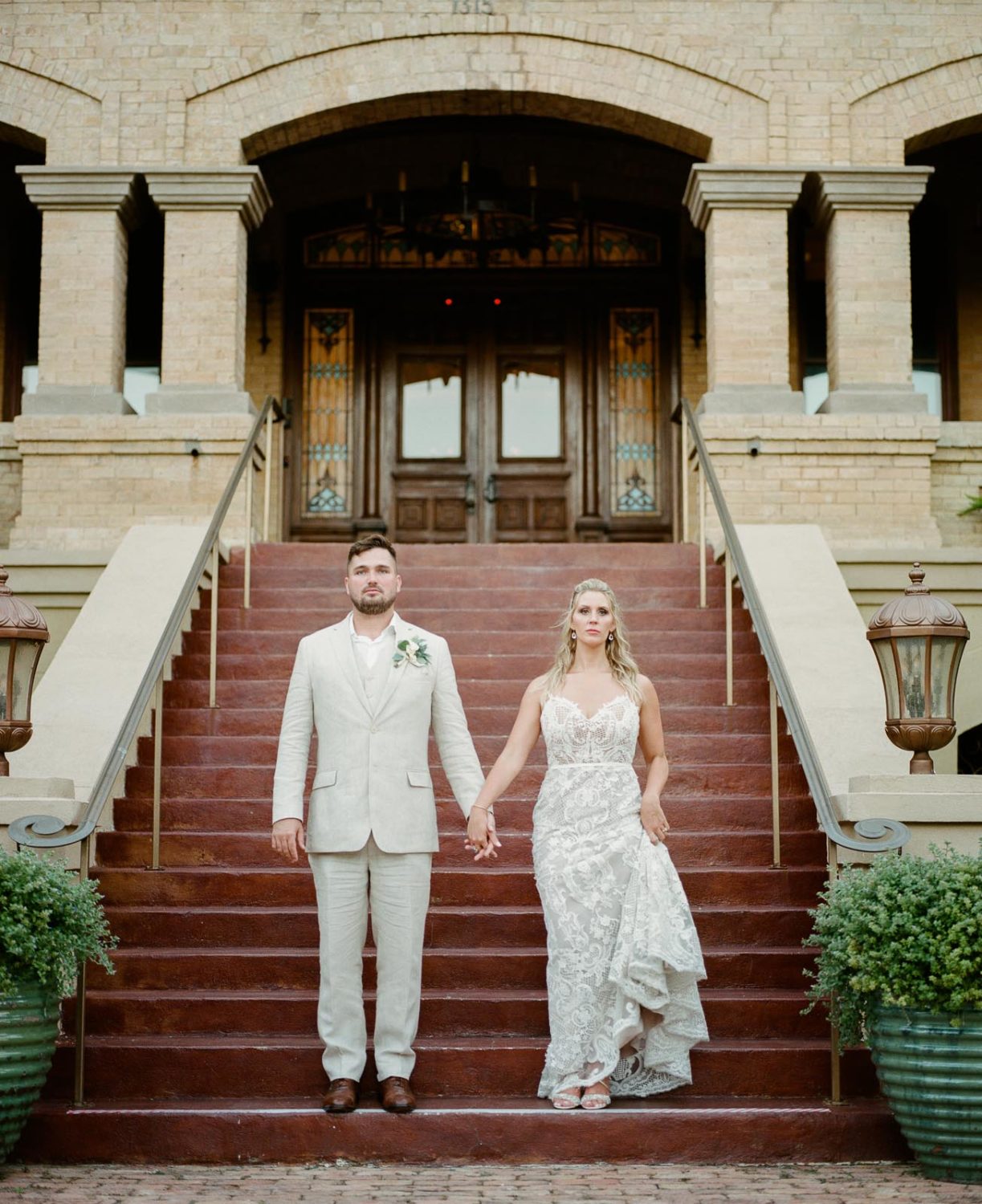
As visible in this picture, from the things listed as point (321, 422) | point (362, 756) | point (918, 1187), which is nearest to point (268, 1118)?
point (362, 756)

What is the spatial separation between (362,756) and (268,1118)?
1.29m

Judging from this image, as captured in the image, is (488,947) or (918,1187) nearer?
(918,1187)

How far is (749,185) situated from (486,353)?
378cm

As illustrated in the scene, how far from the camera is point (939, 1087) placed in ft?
17.0

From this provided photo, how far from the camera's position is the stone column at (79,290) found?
41.6 ft

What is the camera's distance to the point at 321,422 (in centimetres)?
1568

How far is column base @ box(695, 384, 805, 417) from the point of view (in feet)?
41.2

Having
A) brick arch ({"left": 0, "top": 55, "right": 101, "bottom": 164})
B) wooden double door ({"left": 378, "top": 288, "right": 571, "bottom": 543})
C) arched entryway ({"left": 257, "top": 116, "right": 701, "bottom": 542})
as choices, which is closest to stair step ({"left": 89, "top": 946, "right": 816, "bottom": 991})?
brick arch ({"left": 0, "top": 55, "right": 101, "bottom": 164})

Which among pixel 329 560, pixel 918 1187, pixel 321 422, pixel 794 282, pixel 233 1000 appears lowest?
pixel 918 1187

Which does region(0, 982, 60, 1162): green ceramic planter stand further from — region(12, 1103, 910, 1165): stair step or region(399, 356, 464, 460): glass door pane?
region(399, 356, 464, 460): glass door pane

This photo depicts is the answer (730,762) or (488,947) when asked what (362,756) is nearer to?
(488,947)

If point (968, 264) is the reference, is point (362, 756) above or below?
below

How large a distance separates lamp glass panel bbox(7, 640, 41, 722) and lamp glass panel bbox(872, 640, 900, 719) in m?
3.58

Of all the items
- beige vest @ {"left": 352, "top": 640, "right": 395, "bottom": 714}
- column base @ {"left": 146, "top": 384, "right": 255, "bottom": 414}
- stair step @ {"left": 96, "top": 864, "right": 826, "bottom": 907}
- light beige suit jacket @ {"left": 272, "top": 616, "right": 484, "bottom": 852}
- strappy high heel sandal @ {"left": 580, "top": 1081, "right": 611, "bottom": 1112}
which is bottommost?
strappy high heel sandal @ {"left": 580, "top": 1081, "right": 611, "bottom": 1112}
